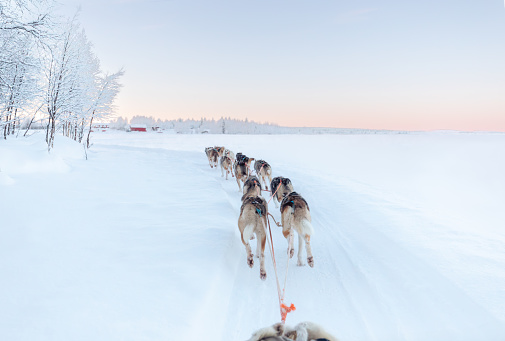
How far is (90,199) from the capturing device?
5.69 m

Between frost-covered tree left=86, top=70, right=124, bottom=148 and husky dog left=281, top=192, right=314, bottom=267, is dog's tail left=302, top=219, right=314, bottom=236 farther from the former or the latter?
frost-covered tree left=86, top=70, right=124, bottom=148

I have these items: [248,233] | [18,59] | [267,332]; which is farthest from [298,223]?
[18,59]

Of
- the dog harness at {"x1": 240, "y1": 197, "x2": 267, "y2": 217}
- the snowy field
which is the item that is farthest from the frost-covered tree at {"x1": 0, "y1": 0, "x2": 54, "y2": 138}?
the dog harness at {"x1": 240, "y1": 197, "x2": 267, "y2": 217}

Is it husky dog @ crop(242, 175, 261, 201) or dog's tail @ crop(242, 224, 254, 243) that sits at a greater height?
husky dog @ crop(242, 175, 261, 201)

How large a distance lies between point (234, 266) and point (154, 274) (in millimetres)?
1301

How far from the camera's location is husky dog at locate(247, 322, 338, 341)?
4.26 feet

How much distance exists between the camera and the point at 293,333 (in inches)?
55.2

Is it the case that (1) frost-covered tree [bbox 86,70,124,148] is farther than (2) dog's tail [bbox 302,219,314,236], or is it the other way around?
(1) frost-covered tree [bbox 86,70,124,148]

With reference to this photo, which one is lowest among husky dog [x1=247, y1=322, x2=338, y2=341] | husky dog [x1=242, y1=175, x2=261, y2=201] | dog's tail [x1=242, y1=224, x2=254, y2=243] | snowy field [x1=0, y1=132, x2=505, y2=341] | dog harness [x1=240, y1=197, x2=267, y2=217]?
snowy field [x1=0, y1=132, x2=505, y2=341]

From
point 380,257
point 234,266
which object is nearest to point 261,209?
point 234,266

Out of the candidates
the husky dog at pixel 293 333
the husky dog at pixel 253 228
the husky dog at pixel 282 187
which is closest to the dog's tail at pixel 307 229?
the husky dog at pixel 253 228

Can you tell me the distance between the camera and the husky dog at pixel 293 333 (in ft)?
4.26

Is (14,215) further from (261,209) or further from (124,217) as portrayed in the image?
(261,209)

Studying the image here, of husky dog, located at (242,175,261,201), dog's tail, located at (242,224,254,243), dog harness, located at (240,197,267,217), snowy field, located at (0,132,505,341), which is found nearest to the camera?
snowy field, located at (0,132,505,341)
